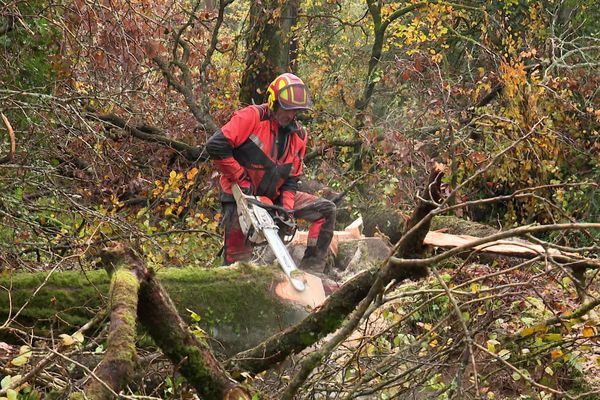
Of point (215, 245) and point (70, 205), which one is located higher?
point (215, 245)

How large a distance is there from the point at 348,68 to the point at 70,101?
33.6ft

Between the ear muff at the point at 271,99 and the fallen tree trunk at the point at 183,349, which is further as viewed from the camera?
the ear muff at the point at 271,99

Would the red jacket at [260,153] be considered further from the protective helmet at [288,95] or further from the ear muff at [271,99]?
the protective helmet at [288,95]

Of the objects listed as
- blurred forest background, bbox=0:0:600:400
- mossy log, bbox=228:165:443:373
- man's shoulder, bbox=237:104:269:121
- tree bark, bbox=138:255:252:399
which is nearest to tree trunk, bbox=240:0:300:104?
blurred forest background, bbox=0:0:600:400

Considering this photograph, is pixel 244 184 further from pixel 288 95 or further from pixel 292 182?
pixel 288 95

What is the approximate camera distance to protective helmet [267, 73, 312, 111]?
6828mm

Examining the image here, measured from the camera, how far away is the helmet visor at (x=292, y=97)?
269 inches

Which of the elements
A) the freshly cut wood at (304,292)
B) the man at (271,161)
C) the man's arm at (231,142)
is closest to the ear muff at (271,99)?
the man at (271,161)

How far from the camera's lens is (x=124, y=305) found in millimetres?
2662

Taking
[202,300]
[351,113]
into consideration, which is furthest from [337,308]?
[351,113]

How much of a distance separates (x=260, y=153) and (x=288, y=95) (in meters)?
0.62

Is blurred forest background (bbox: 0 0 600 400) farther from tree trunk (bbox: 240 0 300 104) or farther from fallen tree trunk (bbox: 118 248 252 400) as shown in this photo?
fallen tree trunk (bbox: 118 248 252 400)

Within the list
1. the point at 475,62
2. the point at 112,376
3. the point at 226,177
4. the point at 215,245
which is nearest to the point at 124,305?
the point at 112,376

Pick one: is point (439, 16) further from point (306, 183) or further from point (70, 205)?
point (70, 205)
